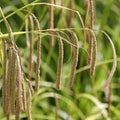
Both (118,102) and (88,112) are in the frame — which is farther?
(118,102)

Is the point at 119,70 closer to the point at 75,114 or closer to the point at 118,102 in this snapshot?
the point at 118,102

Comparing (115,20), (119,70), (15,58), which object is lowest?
(119,70)

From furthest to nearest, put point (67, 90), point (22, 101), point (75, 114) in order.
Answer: point (67, 90) → point (75, 114) → point (22, 101)

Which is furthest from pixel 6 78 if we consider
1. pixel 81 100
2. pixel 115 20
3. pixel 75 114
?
pixel 115 20

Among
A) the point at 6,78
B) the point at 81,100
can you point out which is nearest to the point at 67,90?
the point at 81,100

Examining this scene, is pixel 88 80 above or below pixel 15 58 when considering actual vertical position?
below

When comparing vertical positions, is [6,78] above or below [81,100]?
above

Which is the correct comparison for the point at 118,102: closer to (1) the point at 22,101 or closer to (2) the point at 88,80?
(2) the point at 88,80

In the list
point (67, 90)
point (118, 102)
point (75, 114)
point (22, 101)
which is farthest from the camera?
point (118, 102)

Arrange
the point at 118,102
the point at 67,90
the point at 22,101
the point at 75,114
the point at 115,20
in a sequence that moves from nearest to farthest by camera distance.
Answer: the point at 22,101
the point at 75,114
the point at 67,90
the point at 118,102
the point at 115,20
